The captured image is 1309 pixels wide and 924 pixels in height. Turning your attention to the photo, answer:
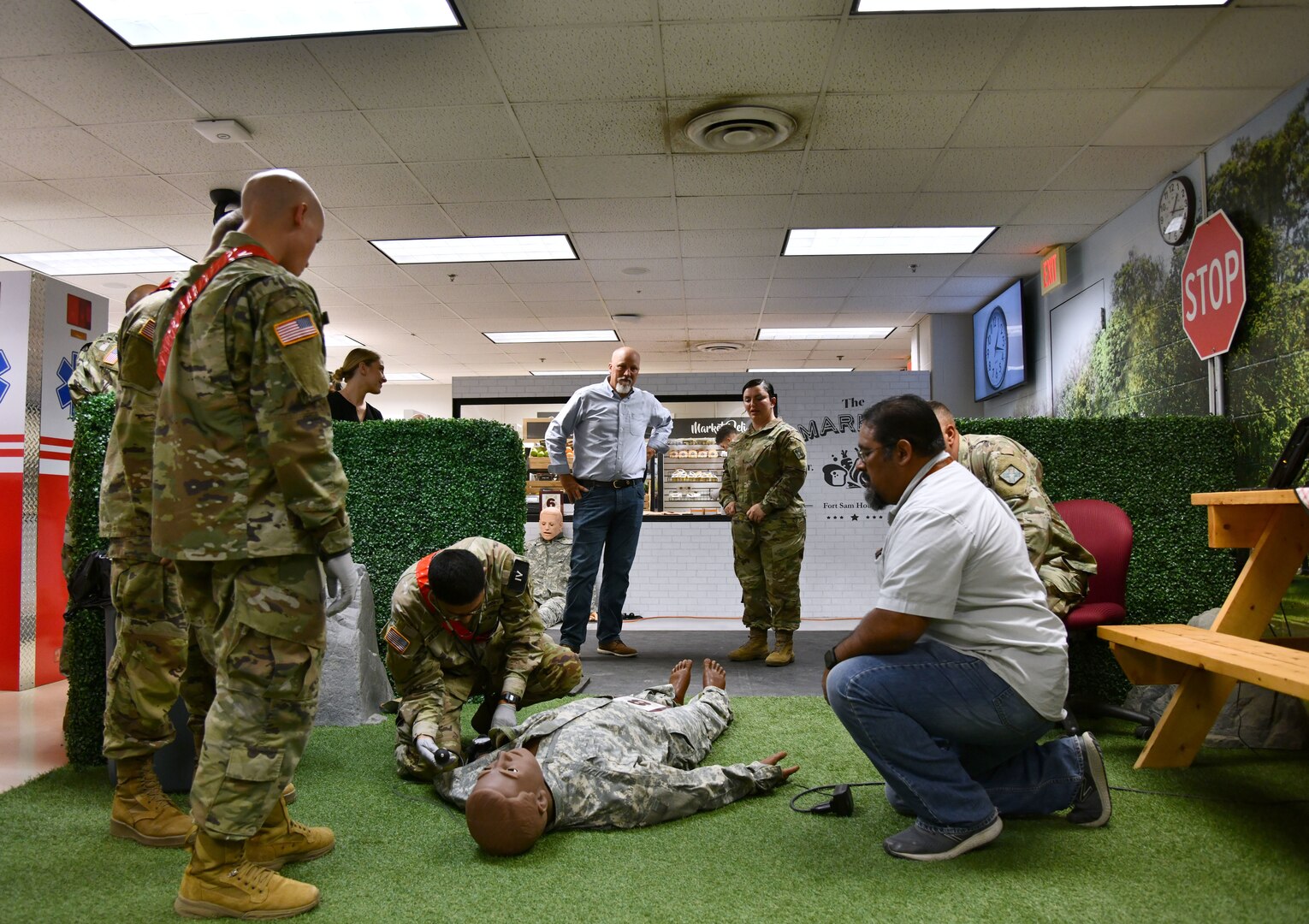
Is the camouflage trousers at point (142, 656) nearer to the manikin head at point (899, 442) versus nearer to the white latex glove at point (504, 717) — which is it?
the white latex glove at point (504, 717)

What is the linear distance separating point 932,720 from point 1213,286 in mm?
4112

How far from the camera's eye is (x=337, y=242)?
7.04m

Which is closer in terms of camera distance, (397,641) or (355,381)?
(397,641)

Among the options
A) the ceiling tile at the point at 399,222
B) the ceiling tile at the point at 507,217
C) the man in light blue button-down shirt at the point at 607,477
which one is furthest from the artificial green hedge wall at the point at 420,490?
the ceiling tile at the point at 399,222

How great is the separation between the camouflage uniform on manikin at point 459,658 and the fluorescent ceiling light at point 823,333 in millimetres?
7927

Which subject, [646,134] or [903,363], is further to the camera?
[903,363]

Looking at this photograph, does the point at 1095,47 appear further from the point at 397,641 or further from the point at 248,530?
the point at 248,530

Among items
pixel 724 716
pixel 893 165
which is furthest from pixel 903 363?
pixel 724 716

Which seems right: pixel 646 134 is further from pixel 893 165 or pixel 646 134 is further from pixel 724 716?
pixel 724 716

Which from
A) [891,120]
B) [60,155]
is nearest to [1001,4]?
[891,120]

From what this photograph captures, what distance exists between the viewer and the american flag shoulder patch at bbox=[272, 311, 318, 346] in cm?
174

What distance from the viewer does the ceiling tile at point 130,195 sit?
583cm

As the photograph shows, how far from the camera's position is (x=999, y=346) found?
8.51 m

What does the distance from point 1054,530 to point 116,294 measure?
9.76 meters
